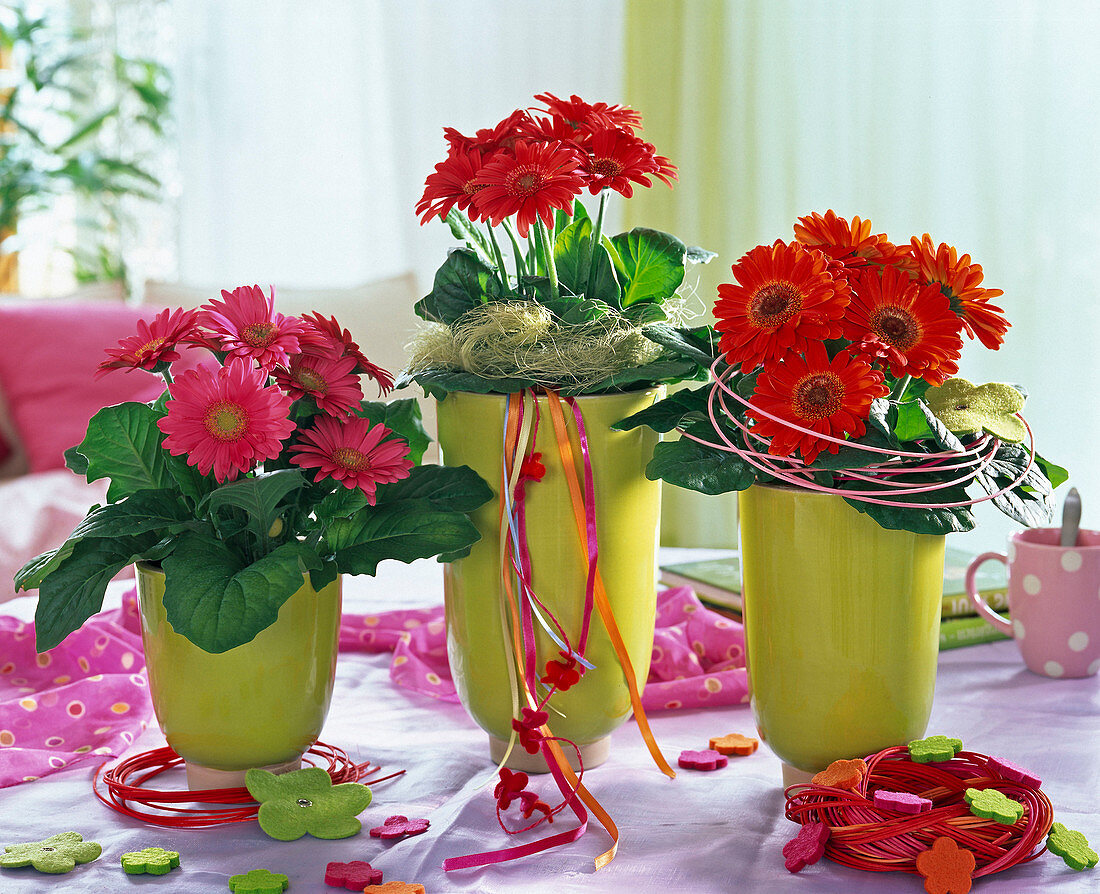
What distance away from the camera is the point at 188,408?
21.5 inches

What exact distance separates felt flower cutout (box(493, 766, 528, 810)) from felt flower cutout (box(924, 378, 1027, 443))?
1.00 ft

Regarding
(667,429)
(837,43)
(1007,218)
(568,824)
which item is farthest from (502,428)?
(837,43)

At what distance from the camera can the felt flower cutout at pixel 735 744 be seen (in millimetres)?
679

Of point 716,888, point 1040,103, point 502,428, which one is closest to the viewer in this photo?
point 716,888

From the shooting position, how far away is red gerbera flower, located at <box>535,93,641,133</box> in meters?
0.61

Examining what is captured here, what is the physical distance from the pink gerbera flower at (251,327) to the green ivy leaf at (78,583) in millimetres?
127

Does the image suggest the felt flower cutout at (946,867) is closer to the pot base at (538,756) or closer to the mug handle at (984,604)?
the pot base at (538,756)

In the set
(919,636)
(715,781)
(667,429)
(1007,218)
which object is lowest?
(715,781)

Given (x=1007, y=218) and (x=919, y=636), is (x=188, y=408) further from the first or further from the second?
(x=1007, y=218)

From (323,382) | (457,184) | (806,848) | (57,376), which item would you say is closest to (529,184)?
(457,184)

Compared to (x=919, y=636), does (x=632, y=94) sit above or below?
above

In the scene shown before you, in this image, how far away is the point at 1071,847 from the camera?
51 centimetres

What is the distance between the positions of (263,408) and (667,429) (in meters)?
0.23

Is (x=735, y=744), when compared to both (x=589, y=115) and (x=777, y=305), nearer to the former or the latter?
(x=777, y=305)
